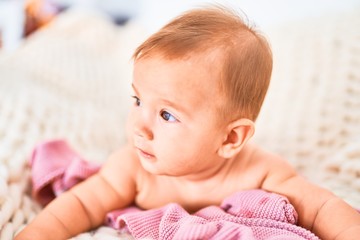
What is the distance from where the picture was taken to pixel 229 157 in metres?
0.77

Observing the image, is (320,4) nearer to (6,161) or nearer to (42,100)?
(42,100)

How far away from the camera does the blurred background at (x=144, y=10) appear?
1627 mm

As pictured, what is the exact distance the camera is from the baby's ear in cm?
75

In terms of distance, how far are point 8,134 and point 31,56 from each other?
26.3 inches

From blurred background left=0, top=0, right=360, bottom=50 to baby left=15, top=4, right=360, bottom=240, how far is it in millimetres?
410

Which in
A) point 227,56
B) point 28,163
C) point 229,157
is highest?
point 227,56

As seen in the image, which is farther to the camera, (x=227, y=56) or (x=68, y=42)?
(x=68, y=42)

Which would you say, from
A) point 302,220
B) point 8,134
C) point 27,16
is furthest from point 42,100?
point 27,16

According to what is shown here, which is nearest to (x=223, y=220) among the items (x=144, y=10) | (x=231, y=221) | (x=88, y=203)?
(x=231, y=221)

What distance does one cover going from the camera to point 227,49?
685 mm

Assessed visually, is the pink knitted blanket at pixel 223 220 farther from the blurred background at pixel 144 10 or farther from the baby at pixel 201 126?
the blurred background at pixel 144 10

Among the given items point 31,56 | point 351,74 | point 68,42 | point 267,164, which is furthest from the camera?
point 68,42

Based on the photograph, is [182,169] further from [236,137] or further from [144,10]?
[144,10]

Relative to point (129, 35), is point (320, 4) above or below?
above
